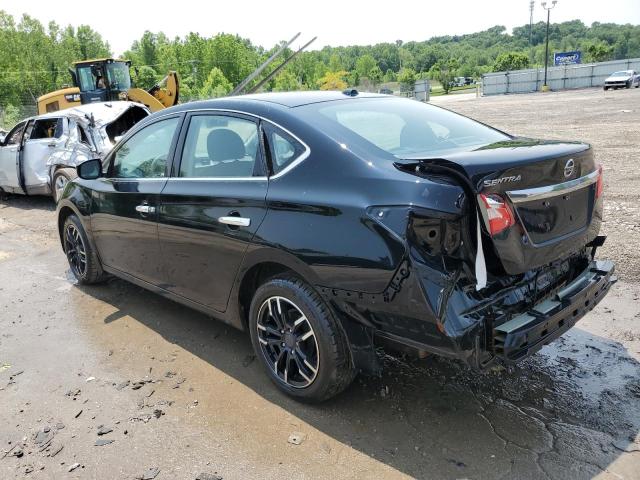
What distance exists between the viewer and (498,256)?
2607 mm

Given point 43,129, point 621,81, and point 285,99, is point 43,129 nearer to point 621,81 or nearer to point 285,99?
point 285,99

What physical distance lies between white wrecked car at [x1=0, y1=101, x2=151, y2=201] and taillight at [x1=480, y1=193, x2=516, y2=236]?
8342 millimetres

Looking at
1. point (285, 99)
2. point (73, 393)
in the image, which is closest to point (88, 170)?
point (73, 393)

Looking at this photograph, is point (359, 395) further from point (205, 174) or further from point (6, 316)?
point (6, 316)

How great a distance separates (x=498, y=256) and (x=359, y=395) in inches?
51.1

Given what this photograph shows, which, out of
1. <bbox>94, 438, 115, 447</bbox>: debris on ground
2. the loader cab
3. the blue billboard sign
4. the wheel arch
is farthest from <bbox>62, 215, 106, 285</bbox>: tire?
the blue billboard sign

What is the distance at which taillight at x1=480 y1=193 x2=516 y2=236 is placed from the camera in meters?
2.52

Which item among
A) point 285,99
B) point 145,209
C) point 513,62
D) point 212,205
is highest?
point 285,99

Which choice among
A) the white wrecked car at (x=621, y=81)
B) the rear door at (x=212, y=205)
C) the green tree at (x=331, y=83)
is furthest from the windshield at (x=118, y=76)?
the white wrecked car at (x=621, y=81)

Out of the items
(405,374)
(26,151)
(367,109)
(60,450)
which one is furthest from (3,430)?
(26,151)

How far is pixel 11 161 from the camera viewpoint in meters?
10.5

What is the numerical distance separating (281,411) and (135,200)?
2.08 m

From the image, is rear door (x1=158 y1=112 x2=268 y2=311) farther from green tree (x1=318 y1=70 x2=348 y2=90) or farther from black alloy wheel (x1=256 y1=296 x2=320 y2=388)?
green tree (x1=318 y1=70 x2=348 y2=90)

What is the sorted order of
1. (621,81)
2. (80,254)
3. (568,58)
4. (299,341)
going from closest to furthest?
(299,341) < (80,254) < (621,81) < (568,58)
